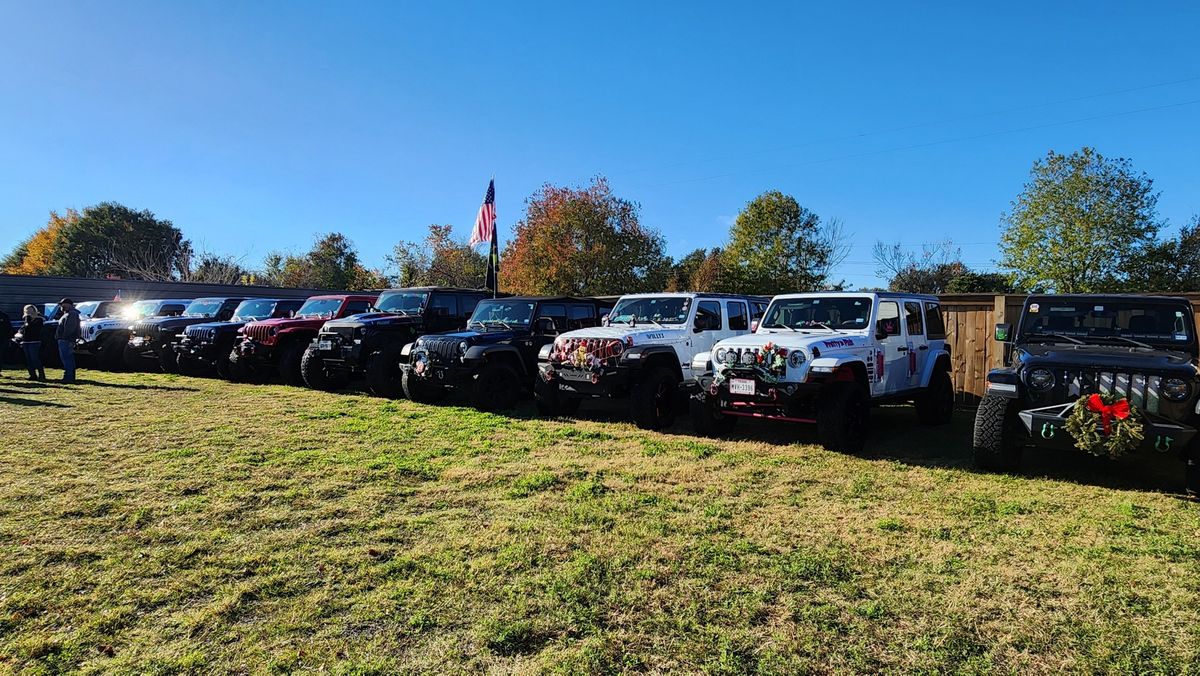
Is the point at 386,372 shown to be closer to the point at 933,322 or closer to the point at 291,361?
the point at 291,361

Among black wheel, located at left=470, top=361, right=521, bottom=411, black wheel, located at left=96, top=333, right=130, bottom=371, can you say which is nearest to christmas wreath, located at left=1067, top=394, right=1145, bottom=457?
black wheel, located at left=470, top=361, right=521, bottom=411

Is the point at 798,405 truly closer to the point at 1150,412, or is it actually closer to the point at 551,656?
the point at 1150,412

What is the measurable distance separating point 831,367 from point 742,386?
896 millimetres

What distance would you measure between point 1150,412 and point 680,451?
12.7 ft

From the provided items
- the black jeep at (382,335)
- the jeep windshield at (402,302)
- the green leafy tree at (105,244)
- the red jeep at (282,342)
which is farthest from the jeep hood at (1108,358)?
the green leafy tree at (105,244)

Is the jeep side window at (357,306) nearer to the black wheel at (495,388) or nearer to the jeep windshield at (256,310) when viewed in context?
the jeep windshield at (256,310)

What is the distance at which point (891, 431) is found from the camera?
25.8 feet

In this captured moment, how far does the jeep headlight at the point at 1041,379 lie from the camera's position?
5250 millimetres

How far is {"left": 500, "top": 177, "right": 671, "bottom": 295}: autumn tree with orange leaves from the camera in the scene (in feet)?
94.9

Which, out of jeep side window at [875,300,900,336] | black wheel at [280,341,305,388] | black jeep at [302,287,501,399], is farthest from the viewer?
black wheel at [280,341,305,388]

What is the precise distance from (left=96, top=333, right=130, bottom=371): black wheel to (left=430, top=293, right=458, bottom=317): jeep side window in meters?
8.35

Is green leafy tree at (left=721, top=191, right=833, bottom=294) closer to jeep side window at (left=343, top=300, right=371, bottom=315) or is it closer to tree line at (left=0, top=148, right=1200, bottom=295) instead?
tree line at (left=0, top=148, right=1200, bottom=295)

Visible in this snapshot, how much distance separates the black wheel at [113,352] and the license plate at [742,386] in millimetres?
14402

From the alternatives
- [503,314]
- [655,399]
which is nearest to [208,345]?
[503,314]
